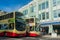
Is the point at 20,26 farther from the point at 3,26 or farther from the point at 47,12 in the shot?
the point at 47,12

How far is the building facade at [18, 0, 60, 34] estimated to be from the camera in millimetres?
44084

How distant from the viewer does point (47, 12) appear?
47.5 meters

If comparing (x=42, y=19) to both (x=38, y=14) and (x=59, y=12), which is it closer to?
(x=38, y=14)

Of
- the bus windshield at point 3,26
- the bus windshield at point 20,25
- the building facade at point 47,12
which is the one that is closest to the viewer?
the bus windshield at point 20,25

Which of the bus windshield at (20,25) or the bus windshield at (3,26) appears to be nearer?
the bus windshield at (20,25)

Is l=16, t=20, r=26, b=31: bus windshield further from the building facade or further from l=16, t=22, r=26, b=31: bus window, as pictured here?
the building facade

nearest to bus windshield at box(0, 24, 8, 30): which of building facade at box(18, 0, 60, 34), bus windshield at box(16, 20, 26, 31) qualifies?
bus windshield at box(16, 20, 26, 31)

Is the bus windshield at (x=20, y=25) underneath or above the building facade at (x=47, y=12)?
underneath

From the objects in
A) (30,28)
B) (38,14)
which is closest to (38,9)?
(38,14)

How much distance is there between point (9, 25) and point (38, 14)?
2361cm

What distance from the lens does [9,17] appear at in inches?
1162

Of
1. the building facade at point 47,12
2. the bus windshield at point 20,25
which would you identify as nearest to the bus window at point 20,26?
the bus windshield at point 20,25

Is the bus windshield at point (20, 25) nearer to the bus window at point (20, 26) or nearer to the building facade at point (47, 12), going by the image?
the bus window at point (20, 26)

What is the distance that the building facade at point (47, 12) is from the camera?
44084mm
